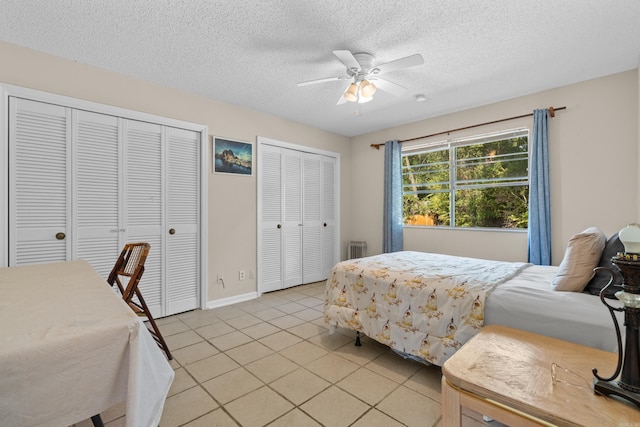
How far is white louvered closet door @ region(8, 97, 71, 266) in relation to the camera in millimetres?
2375

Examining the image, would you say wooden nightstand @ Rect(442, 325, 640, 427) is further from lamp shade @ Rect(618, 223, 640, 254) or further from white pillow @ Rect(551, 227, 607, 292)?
white pillow @ Rect(551, 227, 607, 292)

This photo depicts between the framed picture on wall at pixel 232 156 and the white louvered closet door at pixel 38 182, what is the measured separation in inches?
54.1

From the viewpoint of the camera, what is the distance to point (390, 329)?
2.19 metres

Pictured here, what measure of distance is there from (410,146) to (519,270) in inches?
101

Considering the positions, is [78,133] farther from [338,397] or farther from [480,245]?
[480,245]

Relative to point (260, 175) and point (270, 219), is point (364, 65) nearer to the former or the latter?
point (260, 175)

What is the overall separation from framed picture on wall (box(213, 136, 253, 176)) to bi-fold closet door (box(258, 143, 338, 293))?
19 cm

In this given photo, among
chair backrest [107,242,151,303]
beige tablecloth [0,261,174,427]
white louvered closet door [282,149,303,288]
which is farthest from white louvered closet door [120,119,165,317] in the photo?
beige tablecloth [0,261,174,427]

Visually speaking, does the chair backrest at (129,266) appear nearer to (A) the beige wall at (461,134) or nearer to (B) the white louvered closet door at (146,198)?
(B) the white louvered closet door at (146,198)

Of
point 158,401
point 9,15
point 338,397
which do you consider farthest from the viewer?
point 9,15

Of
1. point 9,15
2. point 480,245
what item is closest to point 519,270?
point 480,245

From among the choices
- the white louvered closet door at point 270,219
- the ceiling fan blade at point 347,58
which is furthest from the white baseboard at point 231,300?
the ceiling fan blade at point 347,58

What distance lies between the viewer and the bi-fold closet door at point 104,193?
2.43 meters

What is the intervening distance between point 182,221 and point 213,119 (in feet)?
4.21
